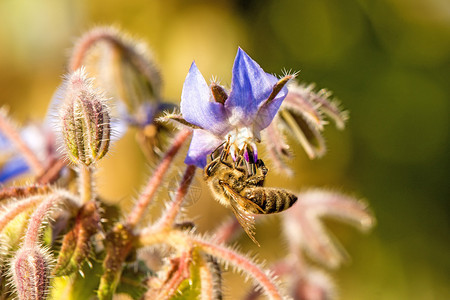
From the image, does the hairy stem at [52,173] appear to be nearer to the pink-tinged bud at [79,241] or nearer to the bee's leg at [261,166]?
the pink-tinged bud at [79,241]

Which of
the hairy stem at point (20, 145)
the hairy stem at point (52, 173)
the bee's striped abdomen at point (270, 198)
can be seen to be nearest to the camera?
the bee's striped abdomen at point (270, 198)

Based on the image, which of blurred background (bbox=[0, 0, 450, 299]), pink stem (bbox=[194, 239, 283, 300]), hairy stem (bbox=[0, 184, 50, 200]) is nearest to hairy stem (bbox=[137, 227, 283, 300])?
pink stem (bbox=[194, 239, 283, 300])

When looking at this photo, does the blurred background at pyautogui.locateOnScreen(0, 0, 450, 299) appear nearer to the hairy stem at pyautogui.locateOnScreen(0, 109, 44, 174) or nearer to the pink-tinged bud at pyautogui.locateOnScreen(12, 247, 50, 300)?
the hairy stem at pyautogui.locateOnScreen(0, 109, 44, 174)

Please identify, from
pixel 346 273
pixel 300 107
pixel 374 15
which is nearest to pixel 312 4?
pixel 374 15

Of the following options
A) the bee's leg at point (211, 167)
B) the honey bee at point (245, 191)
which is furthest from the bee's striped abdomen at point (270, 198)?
the bee's leg at point (211, 167)

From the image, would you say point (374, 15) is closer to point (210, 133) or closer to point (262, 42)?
point (262, 42)

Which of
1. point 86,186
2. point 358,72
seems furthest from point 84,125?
point 358,72

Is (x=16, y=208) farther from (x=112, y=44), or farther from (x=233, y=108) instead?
(x=112, y=44)
